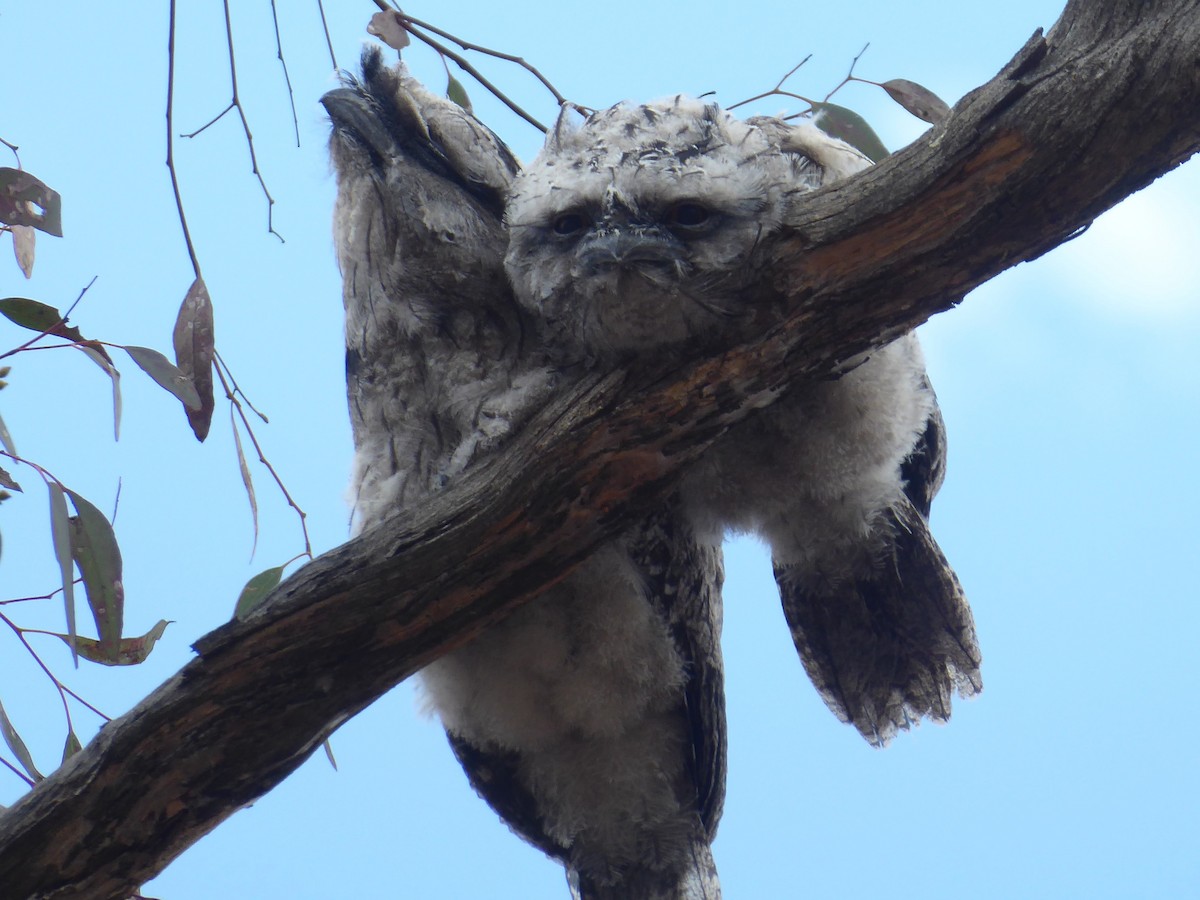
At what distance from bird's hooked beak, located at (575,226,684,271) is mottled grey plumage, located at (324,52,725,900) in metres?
0.28

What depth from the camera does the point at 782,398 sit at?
6.31 ft

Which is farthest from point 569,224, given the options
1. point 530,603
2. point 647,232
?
point 530,603

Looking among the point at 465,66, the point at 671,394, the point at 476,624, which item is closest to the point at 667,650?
the point at 476,624

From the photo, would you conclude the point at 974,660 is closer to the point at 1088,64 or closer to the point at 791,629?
the point at 791,629

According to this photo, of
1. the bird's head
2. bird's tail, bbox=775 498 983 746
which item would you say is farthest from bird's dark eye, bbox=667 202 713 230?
bird's tail, bbox=775 498 983 746

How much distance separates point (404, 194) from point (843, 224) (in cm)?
75

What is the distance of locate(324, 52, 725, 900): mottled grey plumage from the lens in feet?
6.95

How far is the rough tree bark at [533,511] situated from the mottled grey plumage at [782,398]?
93 mm

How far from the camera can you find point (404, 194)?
6.89 feet

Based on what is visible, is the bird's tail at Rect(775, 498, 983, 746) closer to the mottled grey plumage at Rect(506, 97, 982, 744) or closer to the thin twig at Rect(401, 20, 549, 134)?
the mottled grey plumage at Rect(506, 97, 982, 744)

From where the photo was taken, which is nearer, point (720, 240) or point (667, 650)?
point (720, 240)

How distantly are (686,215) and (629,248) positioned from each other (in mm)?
143

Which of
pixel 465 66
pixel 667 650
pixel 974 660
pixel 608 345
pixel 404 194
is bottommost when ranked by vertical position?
pixel 974 660

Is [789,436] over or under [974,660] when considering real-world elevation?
over
